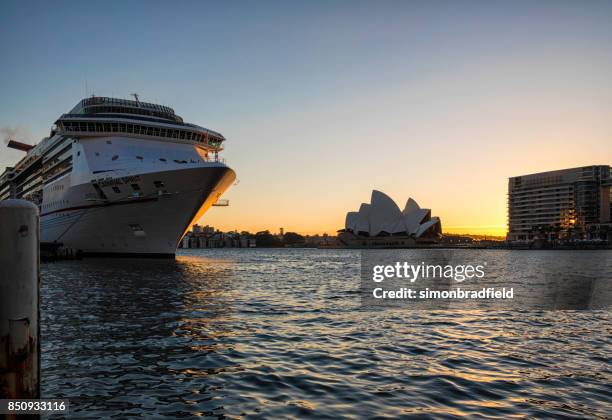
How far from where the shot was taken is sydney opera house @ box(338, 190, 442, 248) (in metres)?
181

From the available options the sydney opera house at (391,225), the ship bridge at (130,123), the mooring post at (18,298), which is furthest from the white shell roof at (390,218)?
the mooring post at (18,298)

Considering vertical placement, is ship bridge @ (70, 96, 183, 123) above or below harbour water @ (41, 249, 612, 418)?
above

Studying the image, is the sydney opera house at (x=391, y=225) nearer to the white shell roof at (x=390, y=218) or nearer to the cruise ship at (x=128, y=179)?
the white shell roof at (x=390, y=218)

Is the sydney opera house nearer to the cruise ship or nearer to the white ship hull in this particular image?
the cruise ship

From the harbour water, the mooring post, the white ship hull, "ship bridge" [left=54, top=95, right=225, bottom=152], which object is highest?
"ship bridge" [left=54, top=95, right=225, bottom=152]

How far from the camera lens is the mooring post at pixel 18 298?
5.01m

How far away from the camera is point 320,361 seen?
10.3m

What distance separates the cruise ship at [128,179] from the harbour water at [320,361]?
23353 mm

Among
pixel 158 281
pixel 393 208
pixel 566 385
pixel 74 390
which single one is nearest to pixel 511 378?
pixel 566 385

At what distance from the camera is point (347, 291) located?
1024 inches

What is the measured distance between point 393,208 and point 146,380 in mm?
Answer: 174683

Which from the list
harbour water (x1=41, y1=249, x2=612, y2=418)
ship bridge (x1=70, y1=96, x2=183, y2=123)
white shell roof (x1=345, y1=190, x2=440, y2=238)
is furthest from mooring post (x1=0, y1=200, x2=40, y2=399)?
white shell roof (x1=345, y1=190, x2=440, y2=238)

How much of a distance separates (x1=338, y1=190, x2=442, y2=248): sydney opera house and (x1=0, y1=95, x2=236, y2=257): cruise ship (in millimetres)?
131728

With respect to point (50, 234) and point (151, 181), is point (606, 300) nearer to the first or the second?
point (151, 181)
